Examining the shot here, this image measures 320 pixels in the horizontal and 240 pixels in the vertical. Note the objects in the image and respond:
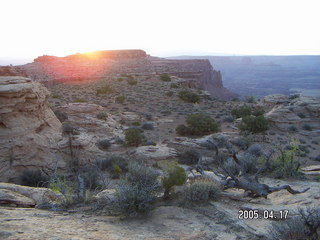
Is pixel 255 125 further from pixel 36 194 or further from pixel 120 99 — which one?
pixel 120 99

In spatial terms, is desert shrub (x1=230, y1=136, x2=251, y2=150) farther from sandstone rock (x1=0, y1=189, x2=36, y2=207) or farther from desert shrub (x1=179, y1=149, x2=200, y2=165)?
sandstone rock (x1=0, y1=189, x2=36, y2=207)

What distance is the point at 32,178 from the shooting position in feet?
32.5

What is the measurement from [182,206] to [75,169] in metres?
6.63

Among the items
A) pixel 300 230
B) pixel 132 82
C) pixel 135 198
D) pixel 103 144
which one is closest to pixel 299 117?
pixel 103 144

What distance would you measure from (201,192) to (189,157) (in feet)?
21.7

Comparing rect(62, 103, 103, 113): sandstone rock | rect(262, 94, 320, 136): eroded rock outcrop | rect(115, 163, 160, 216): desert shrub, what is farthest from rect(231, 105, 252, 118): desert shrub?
rect(115, 163, 160, 216): desert shrub

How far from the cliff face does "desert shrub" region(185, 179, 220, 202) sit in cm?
3209

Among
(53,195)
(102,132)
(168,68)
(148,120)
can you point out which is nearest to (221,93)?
(168,68)

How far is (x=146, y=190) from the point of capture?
534cm

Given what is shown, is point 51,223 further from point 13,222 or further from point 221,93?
point 221,93

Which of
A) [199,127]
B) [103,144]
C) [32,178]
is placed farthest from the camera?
[199,127]

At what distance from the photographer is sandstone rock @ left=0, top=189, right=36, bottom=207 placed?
5.48m

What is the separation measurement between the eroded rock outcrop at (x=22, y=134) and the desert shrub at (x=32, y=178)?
35cm

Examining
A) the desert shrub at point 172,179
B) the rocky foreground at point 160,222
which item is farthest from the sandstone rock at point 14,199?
Answer: the desert shrub at point 172,179
